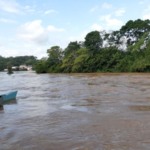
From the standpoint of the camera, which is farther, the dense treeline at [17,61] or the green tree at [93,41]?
the dense treeline at [17,61]

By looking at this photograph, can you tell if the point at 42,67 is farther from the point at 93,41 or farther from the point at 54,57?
the point at 93,41

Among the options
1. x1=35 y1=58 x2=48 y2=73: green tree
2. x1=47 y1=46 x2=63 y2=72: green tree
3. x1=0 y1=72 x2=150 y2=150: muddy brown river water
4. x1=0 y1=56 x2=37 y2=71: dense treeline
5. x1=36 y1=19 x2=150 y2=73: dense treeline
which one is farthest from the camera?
x1=0 y1=56 x2=37 y2=71: dense treeline

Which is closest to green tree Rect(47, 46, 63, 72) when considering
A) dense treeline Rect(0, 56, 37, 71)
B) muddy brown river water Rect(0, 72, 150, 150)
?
muddy brown river water Rect(0, 72, 150, 150)

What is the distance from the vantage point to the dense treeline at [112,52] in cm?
5175

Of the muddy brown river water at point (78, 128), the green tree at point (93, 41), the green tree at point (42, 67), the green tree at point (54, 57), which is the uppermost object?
the green tree at point (93, 41)

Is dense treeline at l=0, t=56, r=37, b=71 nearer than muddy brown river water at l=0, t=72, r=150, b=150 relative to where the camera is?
No

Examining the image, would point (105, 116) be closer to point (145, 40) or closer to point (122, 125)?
point (122, 125)

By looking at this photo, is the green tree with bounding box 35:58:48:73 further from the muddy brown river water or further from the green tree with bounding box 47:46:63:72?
the muddy brown river water

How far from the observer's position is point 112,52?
2282 inches

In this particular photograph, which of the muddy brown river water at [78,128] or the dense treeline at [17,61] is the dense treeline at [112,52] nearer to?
the muddy brown river water at [78,128]

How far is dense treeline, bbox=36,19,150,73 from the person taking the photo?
51.8 m

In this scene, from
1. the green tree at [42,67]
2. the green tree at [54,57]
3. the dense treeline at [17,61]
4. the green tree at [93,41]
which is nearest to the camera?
the green tree at [93,41]

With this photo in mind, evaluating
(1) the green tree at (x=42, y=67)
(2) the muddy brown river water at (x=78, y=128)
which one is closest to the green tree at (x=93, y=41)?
(1) the green tree at (x=42, y=67)

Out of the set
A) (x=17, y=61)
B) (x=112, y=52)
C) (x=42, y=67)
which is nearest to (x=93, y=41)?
(x=112, y=52)
